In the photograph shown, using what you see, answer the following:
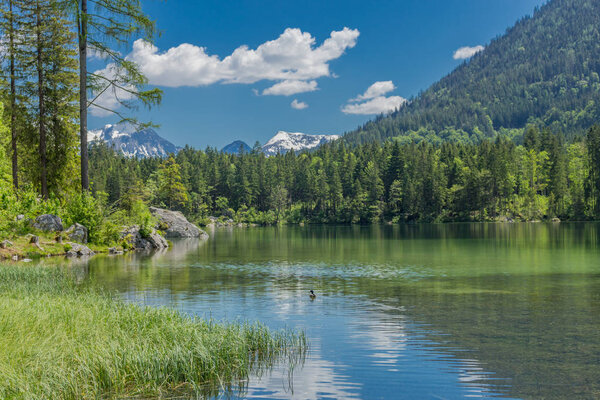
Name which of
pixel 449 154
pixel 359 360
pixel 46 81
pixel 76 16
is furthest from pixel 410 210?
pixel 359 360

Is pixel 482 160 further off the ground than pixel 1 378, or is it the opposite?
pixel 482 160

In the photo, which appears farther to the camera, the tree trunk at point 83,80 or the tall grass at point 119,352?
the tree trunk at point 83,80

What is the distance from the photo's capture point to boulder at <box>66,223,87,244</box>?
35812mm

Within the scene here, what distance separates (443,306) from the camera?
685 inches

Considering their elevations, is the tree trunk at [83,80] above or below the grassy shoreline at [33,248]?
above

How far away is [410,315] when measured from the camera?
1592 cm

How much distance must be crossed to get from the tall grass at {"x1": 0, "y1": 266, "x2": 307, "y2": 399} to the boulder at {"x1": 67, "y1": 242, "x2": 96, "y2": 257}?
834 inches

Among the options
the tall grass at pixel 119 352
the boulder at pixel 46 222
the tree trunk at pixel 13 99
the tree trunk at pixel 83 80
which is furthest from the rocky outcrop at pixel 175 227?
the tall grass at pixel 119 352

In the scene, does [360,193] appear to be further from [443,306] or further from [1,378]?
[1,378]

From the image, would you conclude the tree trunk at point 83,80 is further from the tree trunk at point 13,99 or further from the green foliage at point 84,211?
the tree trunk at point 13,99

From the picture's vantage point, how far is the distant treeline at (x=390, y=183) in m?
113

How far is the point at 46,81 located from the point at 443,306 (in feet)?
118

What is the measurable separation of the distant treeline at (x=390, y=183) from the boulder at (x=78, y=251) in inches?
2326

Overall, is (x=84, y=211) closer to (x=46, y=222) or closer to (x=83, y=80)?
(x=46, y=222)
